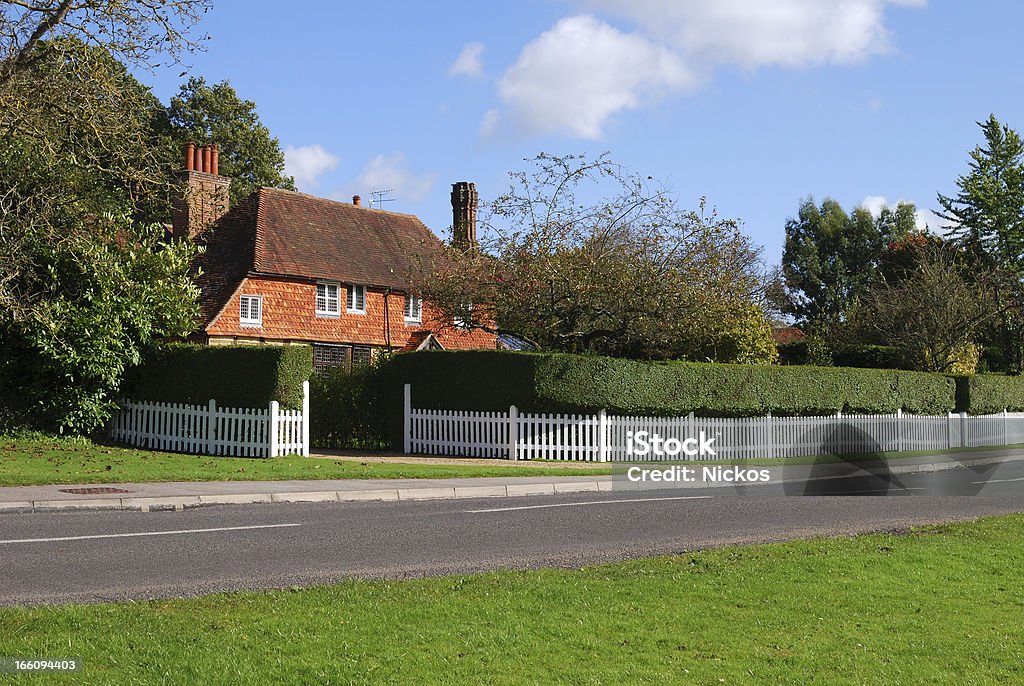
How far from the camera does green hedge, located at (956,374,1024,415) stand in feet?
120

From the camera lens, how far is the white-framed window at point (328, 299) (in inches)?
1618

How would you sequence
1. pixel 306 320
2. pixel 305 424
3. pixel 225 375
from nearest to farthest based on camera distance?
pixel 305 424
pixel 225 375
pixel 306 320

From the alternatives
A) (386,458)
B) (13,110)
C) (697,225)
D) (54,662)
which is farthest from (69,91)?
(54,662)

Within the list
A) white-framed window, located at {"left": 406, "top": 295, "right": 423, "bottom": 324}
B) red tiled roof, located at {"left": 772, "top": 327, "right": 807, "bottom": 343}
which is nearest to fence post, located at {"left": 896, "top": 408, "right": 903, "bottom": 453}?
white-framed window, located at {"left": 406, "top": 295, "right": 423, "bottom": 324}

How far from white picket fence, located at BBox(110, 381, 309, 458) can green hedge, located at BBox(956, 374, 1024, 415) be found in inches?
940

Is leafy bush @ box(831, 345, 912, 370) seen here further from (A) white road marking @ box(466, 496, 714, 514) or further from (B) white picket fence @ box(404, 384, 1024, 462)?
(A) white road marking @ box(466, 496, 714, 514)

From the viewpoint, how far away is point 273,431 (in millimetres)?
22953

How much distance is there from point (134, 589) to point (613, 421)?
16936mm

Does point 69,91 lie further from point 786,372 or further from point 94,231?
point 786,372

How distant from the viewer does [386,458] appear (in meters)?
23.5

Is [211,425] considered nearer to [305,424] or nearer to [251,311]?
[305,424]

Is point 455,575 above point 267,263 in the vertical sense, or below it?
below

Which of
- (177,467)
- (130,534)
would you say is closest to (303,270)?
(177,467)

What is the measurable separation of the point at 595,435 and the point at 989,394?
20.4 m
